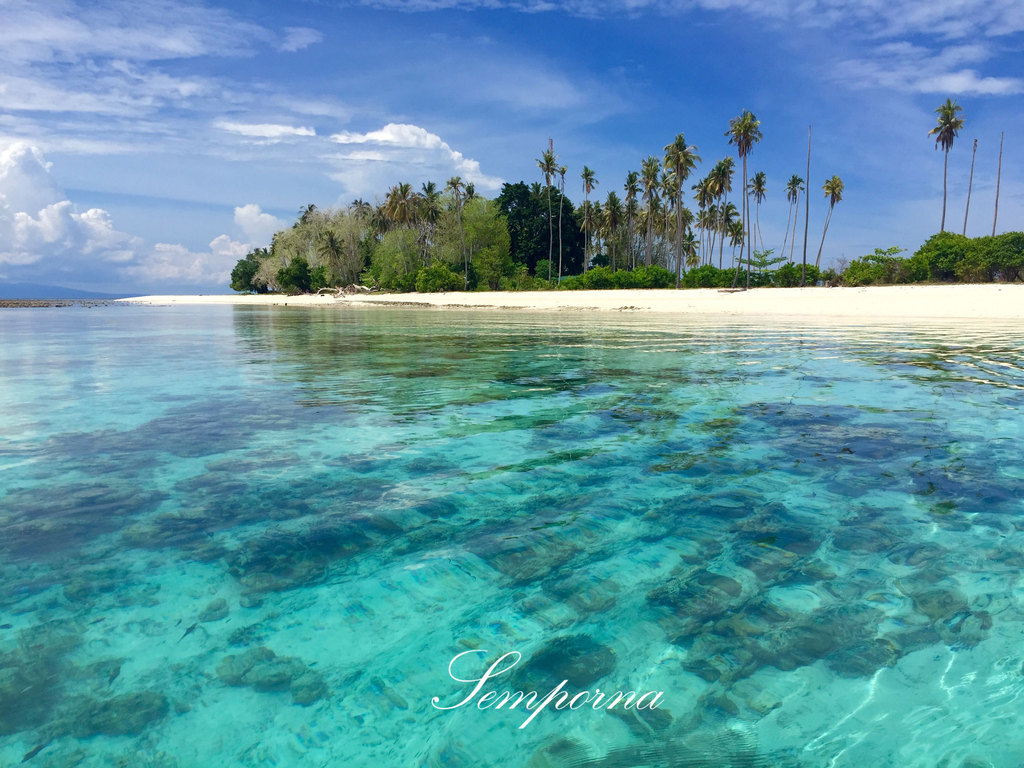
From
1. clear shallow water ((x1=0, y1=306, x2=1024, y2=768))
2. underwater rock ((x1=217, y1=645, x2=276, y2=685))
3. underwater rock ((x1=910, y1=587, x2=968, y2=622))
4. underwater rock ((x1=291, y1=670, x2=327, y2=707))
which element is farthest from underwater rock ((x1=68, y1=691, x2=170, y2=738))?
underwater rock ((x1=910, y1=587, x2=968, y2=622))

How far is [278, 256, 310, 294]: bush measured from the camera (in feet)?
282

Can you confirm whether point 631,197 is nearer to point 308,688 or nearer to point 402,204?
point 402,204

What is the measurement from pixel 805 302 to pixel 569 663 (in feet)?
137

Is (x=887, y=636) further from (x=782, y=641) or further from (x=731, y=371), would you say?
(x=731, y=371)

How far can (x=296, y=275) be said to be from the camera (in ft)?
282

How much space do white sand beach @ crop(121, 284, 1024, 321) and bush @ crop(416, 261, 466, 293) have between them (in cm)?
1178

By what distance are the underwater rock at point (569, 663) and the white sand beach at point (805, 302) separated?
107 feet

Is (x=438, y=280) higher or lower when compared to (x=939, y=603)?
higher

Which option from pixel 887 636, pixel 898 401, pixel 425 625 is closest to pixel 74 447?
pixel 425 625

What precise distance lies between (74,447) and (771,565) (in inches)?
277

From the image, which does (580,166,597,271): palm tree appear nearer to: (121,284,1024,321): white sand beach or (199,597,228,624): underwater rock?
(121,284,1024,321): white sand beach

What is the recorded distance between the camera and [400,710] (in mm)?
2574

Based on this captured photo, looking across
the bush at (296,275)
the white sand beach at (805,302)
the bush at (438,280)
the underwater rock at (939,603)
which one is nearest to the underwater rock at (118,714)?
the underwater rock at (939,603)

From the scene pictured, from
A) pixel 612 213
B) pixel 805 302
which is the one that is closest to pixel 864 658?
pixel 805 302
